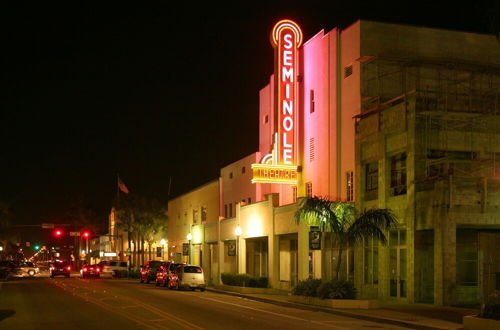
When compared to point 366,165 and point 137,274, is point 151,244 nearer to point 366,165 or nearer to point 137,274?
point 137,274

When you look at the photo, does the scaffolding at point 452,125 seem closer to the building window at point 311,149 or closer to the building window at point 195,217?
the building window at point 311,149

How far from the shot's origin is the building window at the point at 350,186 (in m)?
33.5

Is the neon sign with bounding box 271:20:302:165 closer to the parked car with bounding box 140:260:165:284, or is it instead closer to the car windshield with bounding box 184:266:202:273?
the car windshield with bounding box 184:266:202:273

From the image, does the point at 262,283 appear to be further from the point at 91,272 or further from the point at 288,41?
the point at 91,272

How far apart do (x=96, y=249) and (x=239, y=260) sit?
8006 centimetres

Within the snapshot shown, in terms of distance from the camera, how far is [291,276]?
132 ft

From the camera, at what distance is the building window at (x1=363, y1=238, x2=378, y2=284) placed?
3107 cm

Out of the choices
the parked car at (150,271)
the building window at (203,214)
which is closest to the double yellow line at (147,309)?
the parked car at (150,271)

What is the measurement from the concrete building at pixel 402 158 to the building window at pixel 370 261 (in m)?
0.05

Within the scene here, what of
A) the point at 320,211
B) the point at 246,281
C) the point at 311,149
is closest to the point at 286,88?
the point at 311,149

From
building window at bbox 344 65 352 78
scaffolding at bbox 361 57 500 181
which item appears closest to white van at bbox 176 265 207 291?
building window at bbox 344 65 352 78

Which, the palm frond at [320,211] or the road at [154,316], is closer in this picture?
the road at [154,316]

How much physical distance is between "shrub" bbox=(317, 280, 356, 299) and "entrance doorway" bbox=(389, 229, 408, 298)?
2.75 m

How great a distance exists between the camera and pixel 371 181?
105 feet
